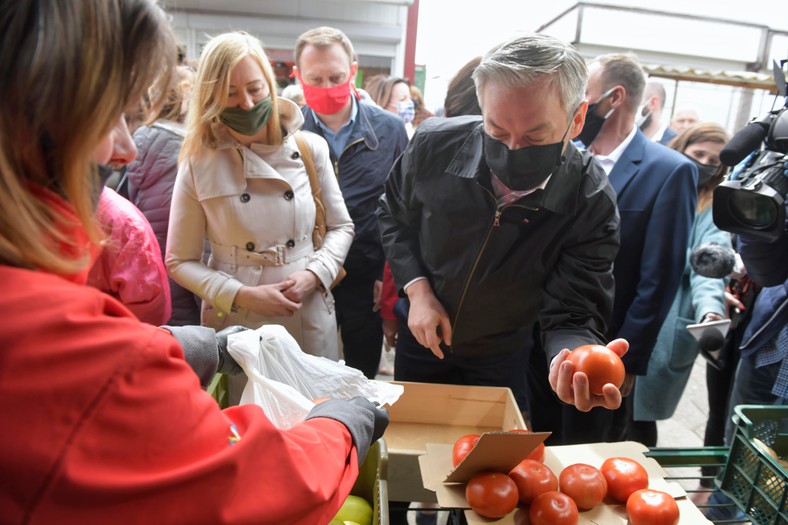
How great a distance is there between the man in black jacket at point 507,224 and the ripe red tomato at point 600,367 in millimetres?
56

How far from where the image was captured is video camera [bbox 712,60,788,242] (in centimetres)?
163

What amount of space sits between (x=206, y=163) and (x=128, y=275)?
1.53 ft

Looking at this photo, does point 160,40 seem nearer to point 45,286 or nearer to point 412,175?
point 45,286

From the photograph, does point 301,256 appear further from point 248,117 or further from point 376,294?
point 376,294

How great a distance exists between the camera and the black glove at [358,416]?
99 centimetres

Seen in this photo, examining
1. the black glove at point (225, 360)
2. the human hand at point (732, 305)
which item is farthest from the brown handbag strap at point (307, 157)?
the human hand at point (732, 305)

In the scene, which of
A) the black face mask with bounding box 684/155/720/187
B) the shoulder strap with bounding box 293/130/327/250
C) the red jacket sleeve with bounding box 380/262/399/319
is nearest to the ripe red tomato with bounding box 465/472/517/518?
the shoulder strap with bounding box 293/130/327/250

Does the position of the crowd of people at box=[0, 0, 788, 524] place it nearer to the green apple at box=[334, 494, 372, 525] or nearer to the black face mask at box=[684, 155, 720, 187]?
the black face mask at box=[684, 155, 720, 187]

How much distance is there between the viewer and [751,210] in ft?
5.61

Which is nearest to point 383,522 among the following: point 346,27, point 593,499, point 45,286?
point 593,499

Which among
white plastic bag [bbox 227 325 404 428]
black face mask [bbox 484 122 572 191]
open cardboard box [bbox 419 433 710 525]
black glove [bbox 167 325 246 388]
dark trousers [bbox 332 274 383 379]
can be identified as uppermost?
black face mask [bbox 484 122 572 191]

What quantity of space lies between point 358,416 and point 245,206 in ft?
3.78

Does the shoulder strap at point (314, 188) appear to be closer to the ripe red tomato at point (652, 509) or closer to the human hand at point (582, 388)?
the human hand at point (582, 388)

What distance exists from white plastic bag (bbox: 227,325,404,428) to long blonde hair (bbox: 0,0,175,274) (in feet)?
2.11
